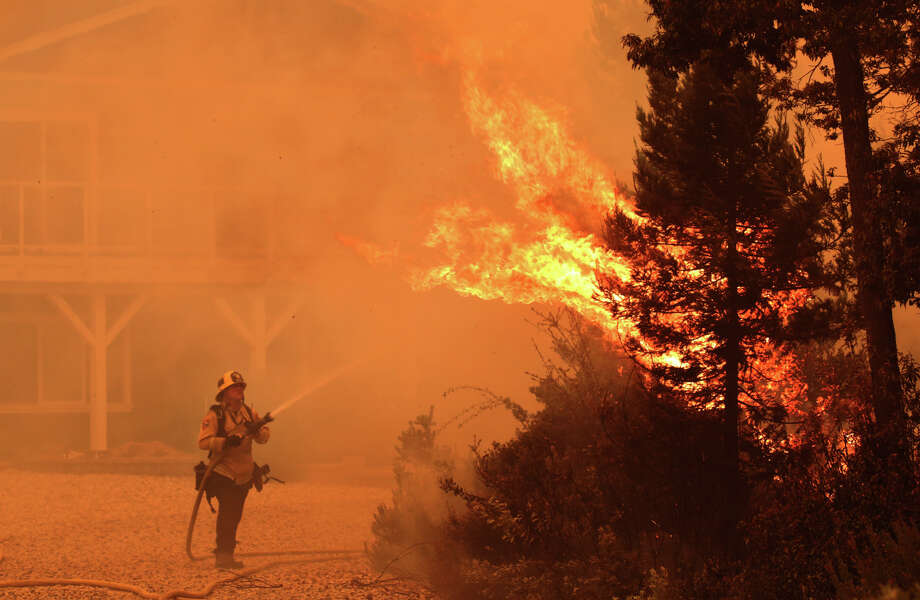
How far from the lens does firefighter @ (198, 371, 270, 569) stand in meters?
10.3

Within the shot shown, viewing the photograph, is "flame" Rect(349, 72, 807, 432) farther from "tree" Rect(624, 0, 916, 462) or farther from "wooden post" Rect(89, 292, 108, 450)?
"wooden post" Rect(89, 292, 108, 450)

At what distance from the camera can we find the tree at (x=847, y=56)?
7.79 m

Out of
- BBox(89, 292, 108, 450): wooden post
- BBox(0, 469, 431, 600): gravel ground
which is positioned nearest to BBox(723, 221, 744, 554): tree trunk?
BBox(0, 469, 431, 600): gravel ground

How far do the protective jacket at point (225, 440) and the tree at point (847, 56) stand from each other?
5.39 metres

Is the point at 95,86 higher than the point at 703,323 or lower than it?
higher

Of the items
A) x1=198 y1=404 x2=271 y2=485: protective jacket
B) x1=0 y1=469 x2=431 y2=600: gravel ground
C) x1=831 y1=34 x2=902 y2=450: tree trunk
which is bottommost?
x1=0 y1=469 x2=431 y2=600: gravel ground

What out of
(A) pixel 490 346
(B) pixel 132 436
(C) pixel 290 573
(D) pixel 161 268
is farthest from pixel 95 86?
(C) pixel 290 573

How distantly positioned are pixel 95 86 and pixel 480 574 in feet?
51.6

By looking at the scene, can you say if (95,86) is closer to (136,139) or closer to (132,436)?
(136,139)

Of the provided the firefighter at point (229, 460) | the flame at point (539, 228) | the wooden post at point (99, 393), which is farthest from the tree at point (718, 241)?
the wooden post at point (99, 393)

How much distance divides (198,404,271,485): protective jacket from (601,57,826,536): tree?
13.7ft

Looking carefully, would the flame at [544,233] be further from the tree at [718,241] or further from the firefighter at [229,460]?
the firefighter at [229,460]

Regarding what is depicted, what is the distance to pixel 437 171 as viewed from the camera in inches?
759

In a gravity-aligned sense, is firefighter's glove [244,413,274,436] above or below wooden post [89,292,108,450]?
below
